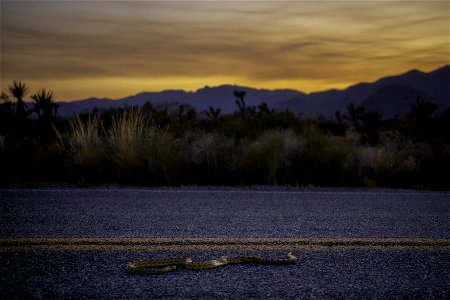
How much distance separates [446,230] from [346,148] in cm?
580

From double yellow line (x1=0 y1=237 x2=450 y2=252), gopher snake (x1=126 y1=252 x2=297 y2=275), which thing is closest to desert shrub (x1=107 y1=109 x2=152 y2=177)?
double yellow line (x1=0 y1=237 x2=450 y2=252)

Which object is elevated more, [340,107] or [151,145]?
[340,107]

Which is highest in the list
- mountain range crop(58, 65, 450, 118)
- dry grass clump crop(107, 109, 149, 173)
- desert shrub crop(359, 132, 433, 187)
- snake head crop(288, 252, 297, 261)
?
mountain range crop(58, 65, 450, 118)

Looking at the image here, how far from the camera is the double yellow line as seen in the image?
13.6 feet

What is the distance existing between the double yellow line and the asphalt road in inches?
0.4

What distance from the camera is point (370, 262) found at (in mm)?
3850

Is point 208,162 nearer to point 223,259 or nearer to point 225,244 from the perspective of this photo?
point 225,244

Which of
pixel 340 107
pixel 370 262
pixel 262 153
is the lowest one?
pixel 370 262

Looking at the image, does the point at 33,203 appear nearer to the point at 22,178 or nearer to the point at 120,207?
the point at 120,207

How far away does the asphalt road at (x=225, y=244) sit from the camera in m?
3.26

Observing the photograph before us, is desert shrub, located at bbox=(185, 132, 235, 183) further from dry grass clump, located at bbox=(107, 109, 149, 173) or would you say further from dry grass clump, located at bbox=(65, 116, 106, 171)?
dry grass clump, located at bbox=(65, 116, 106, 171)

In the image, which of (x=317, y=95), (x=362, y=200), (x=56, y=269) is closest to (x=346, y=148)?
(x=362, y=200)

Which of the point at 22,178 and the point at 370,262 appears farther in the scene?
the point at 22,178

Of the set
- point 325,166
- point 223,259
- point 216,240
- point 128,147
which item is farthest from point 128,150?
point 223,259
